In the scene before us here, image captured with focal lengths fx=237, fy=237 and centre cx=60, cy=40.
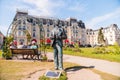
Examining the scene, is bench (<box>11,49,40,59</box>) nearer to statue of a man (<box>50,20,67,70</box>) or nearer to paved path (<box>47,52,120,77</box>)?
paved path (<box>47,52,120,77</box>)

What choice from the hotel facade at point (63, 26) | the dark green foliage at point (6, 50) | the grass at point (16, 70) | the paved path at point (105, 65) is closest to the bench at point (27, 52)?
the dark green foliage at point (6, 50)

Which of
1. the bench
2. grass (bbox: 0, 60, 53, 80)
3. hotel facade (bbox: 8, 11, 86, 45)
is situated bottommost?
grass (bbox: 0, 60, 53, 80)

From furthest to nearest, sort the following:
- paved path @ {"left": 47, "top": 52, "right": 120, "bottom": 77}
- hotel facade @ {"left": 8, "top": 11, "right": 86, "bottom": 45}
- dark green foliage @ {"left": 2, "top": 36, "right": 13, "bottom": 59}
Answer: hotel facade @ {"left": 8, "top": 11, "right": 86, "bottom": 45} < dark green foliage @ {"left": 2, "top": 36, "right": 13, "bottom": 59} < paved path @ {"left": 47, "top": 52, "right": 120, "bottom": 77}

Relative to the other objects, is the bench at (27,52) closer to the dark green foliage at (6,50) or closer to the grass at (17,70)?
the dark green foliage at (6,50)

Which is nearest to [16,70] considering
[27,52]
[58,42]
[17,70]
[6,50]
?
[17,70]

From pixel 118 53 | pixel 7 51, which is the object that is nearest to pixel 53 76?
pixel 7 51

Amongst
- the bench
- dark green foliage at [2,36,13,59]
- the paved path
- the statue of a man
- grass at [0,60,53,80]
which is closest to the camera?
grass at [0,60,53,80]

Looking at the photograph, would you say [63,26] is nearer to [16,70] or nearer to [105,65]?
[105,65]

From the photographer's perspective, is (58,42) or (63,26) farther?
(63,26)

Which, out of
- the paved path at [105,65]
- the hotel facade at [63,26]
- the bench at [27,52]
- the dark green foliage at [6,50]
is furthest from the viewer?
the hotel facade at [63,26]

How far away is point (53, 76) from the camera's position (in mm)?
7430

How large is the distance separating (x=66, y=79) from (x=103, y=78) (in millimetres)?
1234

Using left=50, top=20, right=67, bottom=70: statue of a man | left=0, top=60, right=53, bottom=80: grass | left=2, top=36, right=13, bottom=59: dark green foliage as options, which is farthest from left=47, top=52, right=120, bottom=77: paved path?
left=2, top=36, right=13, bottom=59: dark green foliage

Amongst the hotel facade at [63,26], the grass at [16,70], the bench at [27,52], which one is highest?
the hotel facade at [63,26]
